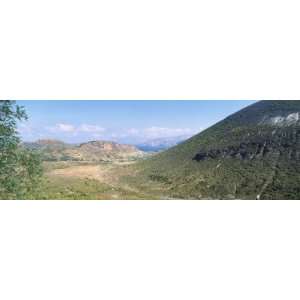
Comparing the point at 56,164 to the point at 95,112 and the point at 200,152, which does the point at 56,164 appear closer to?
the point at 95,112

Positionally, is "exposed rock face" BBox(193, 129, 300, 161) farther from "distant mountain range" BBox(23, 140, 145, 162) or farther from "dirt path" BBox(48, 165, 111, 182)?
"dirt path" BBox(48, 165, 111, 182)

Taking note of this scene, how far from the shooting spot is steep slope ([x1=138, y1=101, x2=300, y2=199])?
13.1 m

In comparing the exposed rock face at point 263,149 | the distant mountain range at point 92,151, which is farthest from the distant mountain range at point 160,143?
the exposed rock face at point 263,149

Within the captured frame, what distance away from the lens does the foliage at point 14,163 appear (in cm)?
944

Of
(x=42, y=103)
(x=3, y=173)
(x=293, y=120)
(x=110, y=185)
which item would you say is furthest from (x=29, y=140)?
(x=293, y=120)

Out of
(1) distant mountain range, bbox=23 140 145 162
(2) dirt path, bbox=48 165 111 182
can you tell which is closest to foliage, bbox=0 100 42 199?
(1) distant mountain range, bbox=23 140 145 162

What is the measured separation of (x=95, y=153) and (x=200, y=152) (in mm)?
3611

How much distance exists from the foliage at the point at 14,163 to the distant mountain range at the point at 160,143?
14.4 ft

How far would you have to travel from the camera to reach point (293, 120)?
48.2ft

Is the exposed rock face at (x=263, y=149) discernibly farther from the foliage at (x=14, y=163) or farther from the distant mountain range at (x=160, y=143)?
the foliage at (x=14, y=163)

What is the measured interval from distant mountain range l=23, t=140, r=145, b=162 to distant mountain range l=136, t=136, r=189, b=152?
11.2 inches

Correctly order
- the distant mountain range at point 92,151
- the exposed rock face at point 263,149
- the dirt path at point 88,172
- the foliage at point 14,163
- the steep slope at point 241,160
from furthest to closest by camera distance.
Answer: the exposed rock face at point 263,149 → the steep slope at point 241,160 → the dirt path at point 88,172 → the distant mountain range at point 92,151 → the foliage at point 14,163

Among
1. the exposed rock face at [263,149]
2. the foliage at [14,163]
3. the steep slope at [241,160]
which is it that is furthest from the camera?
the exposed rock face at [263,149]

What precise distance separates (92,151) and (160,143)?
2117 mm
